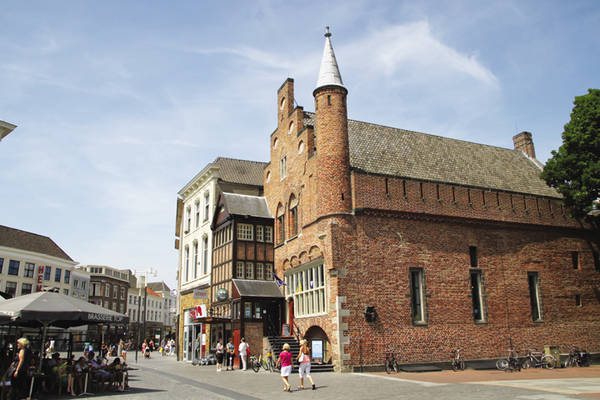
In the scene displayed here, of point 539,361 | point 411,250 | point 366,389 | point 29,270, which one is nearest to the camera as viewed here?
point 366,389

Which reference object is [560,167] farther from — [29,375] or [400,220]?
[29,375]

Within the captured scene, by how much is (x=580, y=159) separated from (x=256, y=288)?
18657 millimetres

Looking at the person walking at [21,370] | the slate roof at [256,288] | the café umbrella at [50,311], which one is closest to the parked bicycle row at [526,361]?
the slate roof at [256,288]

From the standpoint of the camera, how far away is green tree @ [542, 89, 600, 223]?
24.9 m

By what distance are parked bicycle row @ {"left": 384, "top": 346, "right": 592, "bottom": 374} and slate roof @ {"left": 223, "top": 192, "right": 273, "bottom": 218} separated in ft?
39.6

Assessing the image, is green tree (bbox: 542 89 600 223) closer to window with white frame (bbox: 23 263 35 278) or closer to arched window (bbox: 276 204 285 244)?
arched window (bbox: 276 204 285 244)

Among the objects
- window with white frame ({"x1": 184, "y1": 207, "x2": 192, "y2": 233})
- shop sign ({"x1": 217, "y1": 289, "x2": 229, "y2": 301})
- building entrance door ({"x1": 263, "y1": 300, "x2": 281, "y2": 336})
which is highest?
window with white frame ({"x1": 184, "y1": 207, "x2": 192, "y2": 233})

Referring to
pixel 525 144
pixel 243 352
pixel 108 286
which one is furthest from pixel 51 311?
pixel 108 286

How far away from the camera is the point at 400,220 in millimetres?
22828

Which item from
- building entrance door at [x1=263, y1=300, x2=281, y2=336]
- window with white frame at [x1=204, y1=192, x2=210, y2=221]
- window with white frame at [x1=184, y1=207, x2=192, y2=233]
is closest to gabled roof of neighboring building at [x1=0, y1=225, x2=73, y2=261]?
window with white frame at [x1=184, y1=207, x2=192, y2=233]

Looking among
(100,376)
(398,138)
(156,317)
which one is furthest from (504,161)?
(156,317)

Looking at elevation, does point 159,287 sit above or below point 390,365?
above

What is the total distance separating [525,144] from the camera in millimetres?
34500

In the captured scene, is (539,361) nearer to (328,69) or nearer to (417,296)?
(417,296)
